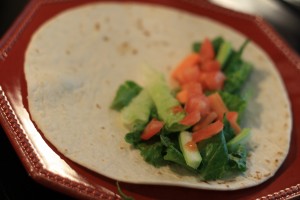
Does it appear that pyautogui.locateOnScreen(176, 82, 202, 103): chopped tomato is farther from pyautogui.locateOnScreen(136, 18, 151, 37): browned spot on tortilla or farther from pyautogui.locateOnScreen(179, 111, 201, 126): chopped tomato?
pyautogui.locateOnScreen(136, 18, 151, 37): browned spot on tortilla

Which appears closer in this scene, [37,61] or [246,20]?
[37,61]

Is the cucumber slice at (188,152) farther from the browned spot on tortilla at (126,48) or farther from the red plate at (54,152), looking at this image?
the browned spot on tortilla at (126,48)

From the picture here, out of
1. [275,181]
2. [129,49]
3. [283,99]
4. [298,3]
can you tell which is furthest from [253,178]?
[298,3]

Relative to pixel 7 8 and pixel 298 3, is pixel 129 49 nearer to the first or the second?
pixel 7 8

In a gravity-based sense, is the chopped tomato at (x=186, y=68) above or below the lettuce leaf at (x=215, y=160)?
above

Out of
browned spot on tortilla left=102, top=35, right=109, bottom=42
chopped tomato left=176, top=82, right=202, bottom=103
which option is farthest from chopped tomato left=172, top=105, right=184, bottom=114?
browned spot on tortilla left=102, top=35, right=109, bottom=42

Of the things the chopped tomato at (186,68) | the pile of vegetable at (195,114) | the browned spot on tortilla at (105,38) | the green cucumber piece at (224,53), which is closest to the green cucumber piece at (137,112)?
the pile of vegetable at (195,114)

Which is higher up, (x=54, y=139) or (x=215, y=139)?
(x=215, y=139)
